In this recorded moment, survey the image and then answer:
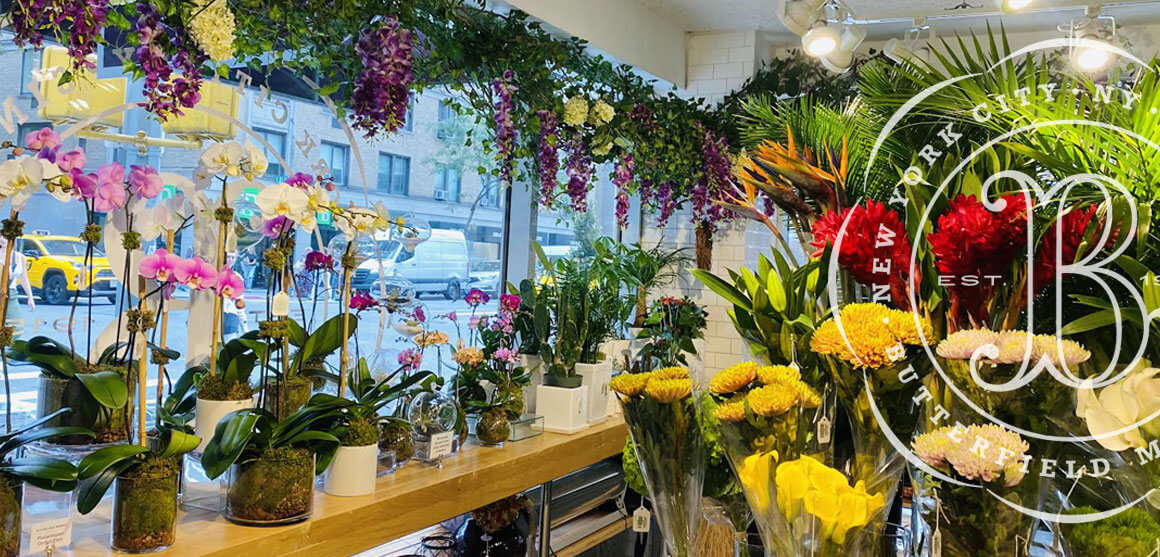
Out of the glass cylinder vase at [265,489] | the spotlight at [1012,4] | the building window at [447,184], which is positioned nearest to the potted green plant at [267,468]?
the glass cylinder vase at [265,489]

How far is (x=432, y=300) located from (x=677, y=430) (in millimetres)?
2686

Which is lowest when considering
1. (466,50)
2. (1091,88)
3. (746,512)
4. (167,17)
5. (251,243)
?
(746,512)

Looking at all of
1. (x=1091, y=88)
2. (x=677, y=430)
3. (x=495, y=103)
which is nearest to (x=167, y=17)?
(x=495, y=103)

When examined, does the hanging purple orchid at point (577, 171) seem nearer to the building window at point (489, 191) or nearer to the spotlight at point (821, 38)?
the building window at point (489, 191)

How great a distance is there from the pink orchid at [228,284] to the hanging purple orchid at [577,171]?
1849 mm

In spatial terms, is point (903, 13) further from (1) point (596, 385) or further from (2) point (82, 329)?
(2) point (82, 329)

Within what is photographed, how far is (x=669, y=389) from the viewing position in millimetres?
1237

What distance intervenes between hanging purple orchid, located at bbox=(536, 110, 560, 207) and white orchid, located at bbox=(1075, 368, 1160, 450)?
232 cm

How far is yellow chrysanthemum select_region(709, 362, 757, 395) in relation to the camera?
1.13m

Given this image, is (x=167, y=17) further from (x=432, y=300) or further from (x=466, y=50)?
(x=432, y=300)

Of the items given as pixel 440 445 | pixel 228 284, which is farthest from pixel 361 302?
pixel 228 284

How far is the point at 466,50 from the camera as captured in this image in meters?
2.90

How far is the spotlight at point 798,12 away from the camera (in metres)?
3.20

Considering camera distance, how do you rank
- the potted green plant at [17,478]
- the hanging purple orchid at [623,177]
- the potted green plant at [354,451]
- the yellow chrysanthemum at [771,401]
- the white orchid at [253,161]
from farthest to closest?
the hanging purple orchid at [623,177] → the potted green plant at [354,451] → the white orchid at [253,161] → the potted green plant at [17,478] → the yellow chrysanthemum at [771,401]
